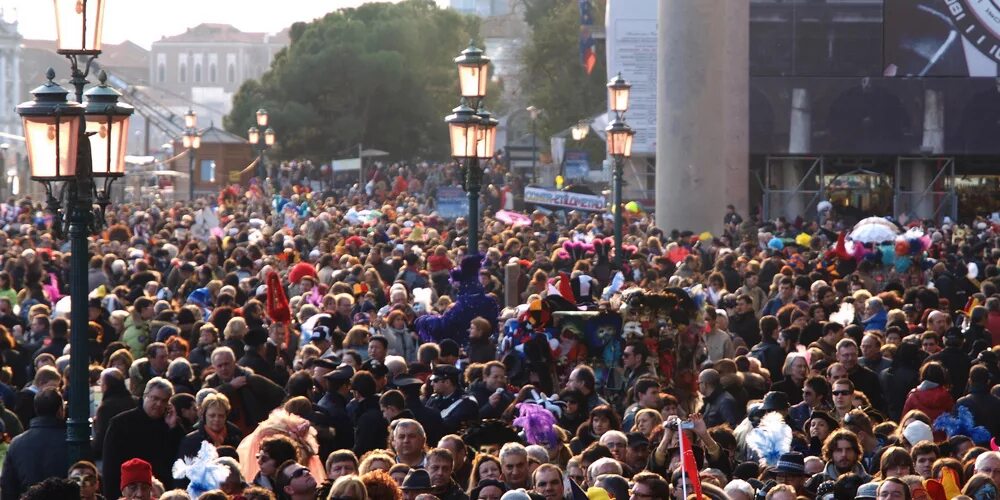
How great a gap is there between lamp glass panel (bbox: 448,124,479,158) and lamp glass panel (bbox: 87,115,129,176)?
744 centimetres

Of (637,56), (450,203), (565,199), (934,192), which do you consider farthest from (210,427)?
(637,56)

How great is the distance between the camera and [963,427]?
12.6 meters

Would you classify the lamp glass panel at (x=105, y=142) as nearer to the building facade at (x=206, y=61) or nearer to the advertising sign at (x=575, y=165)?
the advertising sign at (x=575, y=165)

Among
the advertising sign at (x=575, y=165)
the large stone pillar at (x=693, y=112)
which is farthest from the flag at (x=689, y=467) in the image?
the advertising sign at (x=575, y=165)

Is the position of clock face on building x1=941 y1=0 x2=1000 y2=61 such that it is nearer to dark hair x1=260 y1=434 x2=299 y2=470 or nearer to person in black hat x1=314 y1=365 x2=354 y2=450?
person in black hat x1=314 y1=365 x2=354 y2=450

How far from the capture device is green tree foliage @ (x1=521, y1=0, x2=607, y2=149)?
68.6m

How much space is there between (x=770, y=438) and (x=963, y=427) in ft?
5.70

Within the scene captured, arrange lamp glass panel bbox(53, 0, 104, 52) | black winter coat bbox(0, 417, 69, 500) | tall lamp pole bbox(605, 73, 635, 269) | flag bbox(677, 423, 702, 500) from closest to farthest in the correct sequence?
flag bbox(677, 423, 702, 500) < black winter coat bbox(0, 417, 69, 500) < lamp glass panel bbox(53, 0, 104, 52) < tall lamp pole bbox(605, 73, 635, 269)

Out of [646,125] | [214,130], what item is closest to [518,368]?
[646,125]

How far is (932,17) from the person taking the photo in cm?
4281

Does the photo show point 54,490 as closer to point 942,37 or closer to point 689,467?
point 689,467

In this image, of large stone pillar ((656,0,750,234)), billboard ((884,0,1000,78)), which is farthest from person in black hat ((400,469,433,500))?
billboard ((884,0,1000,78))

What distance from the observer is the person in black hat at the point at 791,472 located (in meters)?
10.1

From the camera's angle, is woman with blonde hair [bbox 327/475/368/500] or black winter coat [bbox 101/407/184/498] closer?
woman with blonde hair [bbox 327/475/368/500]
